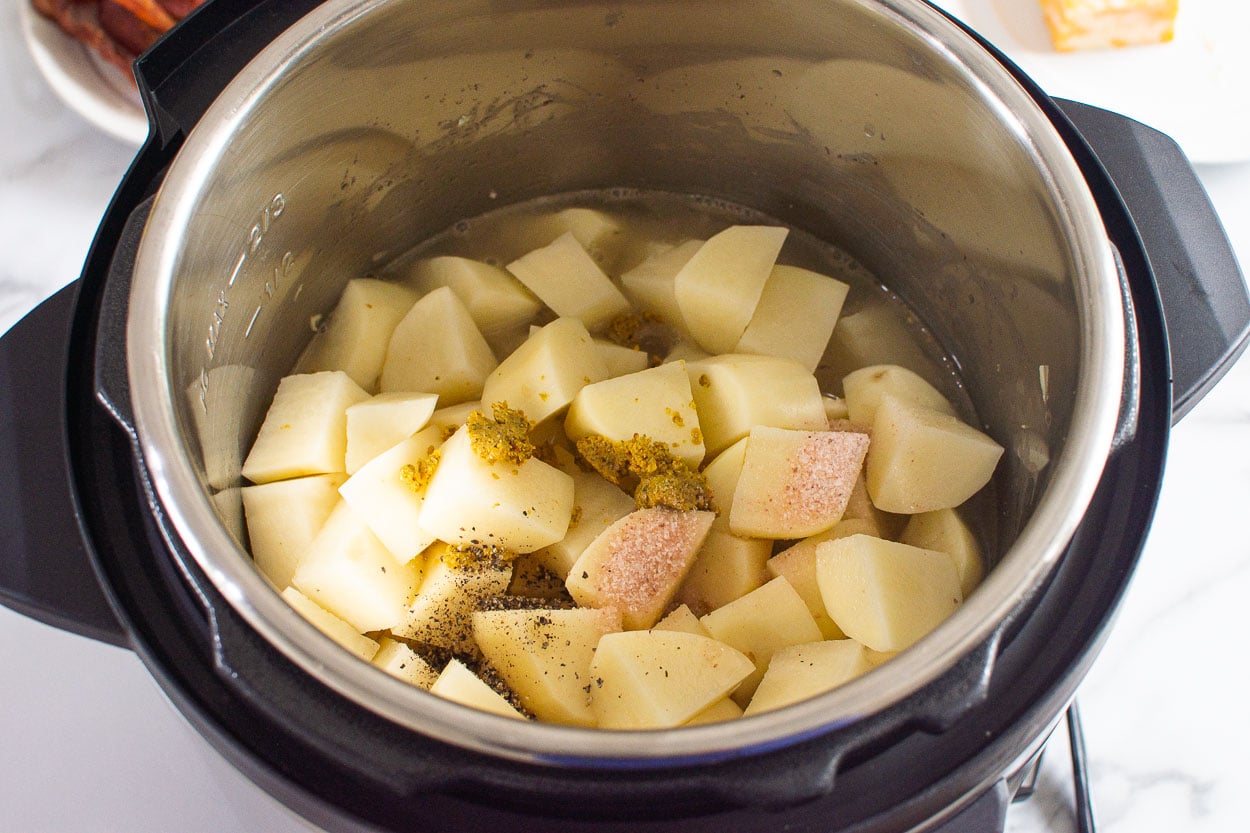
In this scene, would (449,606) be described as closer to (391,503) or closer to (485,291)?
(391,503)

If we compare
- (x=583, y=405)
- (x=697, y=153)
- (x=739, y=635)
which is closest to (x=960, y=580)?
(x=739, y=635)

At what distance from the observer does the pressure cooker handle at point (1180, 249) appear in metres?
0.73

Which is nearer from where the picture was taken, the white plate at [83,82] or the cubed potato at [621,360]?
the cubed potato at [621,360]

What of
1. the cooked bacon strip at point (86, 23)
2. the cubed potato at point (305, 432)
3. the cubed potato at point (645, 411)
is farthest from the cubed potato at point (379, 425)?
the cooked bacon strip at point (86, 23)

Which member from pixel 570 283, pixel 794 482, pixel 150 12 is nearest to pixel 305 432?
pixel 570 283

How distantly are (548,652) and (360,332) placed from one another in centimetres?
36

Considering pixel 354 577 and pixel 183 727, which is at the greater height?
pixel 354 577

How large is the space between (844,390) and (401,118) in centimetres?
44

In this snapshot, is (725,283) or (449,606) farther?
(725,283)

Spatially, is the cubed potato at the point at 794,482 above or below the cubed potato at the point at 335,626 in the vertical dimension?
above

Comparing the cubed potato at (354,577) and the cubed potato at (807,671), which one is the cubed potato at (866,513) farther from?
the cubed potato at (354,577)

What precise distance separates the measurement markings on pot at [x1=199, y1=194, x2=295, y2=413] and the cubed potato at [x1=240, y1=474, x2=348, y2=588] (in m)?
0.09

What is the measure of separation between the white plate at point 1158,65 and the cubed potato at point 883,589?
78 centimetres

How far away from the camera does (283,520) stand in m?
0.79
